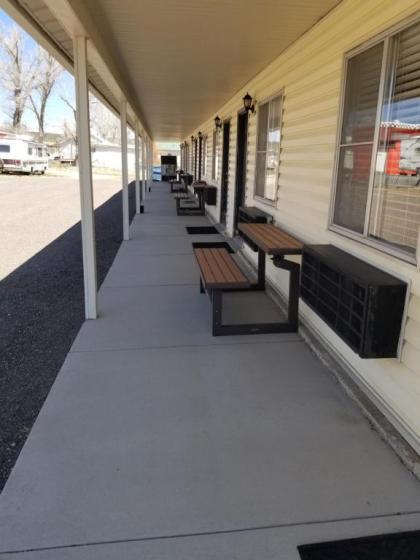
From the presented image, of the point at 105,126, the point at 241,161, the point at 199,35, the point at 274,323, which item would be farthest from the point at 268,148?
the point at 105,126

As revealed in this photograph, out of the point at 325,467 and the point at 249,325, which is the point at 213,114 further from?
the point at 325,467

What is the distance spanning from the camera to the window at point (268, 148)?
520 cm

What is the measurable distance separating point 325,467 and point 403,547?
0.50 metres

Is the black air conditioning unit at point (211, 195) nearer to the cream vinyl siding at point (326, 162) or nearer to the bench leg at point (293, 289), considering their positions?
the cream vinyl siding at point (326, 162)

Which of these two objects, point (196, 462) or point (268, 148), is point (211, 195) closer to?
point (268, 148)

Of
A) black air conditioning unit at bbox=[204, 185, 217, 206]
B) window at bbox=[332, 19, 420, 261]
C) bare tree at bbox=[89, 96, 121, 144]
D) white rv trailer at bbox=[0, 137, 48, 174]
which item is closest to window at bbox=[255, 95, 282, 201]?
window at bbox=[332, 19, 420, 261]

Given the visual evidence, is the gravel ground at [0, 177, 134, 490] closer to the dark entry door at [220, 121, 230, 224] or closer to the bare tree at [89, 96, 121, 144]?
the dark entry door at [220, 121, 230, 224]

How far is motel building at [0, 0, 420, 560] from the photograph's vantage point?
1.88 meters

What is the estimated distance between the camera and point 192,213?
12000 millimetres

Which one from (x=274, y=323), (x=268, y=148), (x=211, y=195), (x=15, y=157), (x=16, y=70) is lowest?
(x=274, y=323)

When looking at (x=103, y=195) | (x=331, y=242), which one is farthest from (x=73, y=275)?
(x=103, y=195)

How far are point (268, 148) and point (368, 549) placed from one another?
477 cm

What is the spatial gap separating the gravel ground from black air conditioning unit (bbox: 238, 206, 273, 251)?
1860mm

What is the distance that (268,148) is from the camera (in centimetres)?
566
